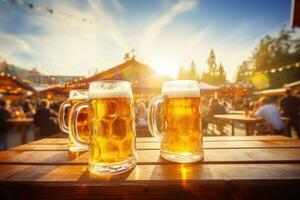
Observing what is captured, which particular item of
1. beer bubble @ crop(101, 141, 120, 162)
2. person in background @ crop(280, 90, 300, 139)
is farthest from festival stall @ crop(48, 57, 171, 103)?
beer bubble @ crop(101, 141, 120, 162)

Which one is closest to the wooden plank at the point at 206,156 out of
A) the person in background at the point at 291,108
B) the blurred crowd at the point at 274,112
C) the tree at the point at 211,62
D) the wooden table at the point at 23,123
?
the blurred crowd at the point at 274,112

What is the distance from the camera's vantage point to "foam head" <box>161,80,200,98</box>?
2.28 feet

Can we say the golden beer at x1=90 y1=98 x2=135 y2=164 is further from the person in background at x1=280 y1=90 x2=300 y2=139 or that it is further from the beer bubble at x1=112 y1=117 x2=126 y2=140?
the person in background at x1=280 y1=90 x2=300 y2=139

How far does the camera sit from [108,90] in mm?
621

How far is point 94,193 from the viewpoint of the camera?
1.53 ft

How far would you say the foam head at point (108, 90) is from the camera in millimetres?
614

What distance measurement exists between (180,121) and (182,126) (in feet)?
0.07

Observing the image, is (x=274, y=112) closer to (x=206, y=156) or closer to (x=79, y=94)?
(x=206, y=156)

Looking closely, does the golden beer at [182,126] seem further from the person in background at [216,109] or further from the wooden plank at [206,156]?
the person in background at [216,109]

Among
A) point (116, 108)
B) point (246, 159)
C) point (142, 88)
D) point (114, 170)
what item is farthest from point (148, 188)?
point (142, 88)

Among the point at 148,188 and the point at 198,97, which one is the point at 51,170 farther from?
the point at 198,97

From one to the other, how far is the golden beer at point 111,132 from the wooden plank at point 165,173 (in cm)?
6

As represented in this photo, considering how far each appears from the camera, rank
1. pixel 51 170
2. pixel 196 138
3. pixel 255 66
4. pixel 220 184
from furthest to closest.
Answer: pixel 255 66
pixel 196 138
pixel 51 170
pixel 220 184

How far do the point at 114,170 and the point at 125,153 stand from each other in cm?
7
